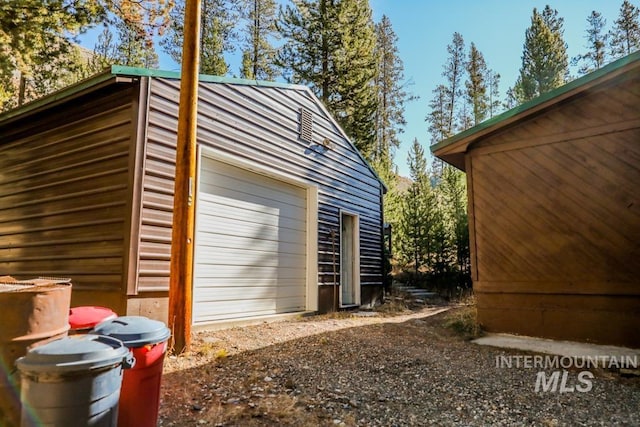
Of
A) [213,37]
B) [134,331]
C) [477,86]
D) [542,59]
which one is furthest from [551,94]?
[477,86]

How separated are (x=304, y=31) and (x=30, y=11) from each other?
11.0m

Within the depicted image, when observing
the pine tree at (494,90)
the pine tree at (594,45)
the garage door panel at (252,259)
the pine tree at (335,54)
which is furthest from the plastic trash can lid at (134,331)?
the pine tree at (494,90)

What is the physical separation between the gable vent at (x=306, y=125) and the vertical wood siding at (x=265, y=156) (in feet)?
0.36

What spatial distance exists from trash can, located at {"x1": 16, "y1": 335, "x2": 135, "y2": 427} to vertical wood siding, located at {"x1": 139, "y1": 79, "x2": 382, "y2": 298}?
2.63 m

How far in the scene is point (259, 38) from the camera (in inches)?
726

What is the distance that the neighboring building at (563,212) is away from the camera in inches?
184

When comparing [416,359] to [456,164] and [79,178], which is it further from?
[79,178]

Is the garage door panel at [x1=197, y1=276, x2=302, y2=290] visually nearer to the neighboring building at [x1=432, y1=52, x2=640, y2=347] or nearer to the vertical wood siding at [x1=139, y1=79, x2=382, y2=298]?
the vertical wood siding at [x1=139, y1=79, x2=382, y2=298]

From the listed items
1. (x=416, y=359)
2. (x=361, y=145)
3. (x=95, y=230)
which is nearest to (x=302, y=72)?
(x=361, y=145)

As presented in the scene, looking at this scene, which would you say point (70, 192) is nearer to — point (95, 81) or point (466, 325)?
point (95, 81)

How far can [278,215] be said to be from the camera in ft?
22.5

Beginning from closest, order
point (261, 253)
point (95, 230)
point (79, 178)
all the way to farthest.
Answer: point (95, 230), point (79, 178), point (261, 253)

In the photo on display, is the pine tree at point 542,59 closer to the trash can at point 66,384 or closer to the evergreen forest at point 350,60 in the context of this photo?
the evergreen forest at point 350,60

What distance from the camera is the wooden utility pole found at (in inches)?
150
